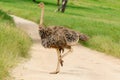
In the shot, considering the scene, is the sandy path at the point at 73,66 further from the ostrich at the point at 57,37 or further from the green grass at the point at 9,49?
the ostrich at the point at 57,37

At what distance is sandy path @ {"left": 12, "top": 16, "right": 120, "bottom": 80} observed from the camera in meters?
16.9

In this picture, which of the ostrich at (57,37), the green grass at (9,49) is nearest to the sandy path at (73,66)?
the green grass at (9,49)

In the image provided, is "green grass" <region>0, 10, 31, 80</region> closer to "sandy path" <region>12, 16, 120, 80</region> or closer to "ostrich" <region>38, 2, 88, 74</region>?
"sandy path" <region>12, 16, 120, 80</region>

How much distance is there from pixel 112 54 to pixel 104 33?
16.4ft

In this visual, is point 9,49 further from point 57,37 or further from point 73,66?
point 73,66

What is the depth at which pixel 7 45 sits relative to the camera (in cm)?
1877

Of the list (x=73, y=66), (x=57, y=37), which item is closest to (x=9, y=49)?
(x=57, y=37)

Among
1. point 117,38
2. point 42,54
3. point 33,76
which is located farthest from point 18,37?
point 117,38

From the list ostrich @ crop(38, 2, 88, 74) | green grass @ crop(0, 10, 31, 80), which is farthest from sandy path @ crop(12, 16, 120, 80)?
ostrich @ crop(38, 2, 88, 74)

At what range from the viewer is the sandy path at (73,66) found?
16906 mm

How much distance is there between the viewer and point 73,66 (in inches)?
799

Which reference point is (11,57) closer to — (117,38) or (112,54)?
(112,54)

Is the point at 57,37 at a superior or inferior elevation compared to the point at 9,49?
superior

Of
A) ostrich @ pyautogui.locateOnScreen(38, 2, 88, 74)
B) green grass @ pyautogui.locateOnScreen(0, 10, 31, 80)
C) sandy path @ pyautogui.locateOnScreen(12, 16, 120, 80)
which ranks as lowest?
sandy path @ pyautogui.locateOnScreen(12, 16, 120, 80)
